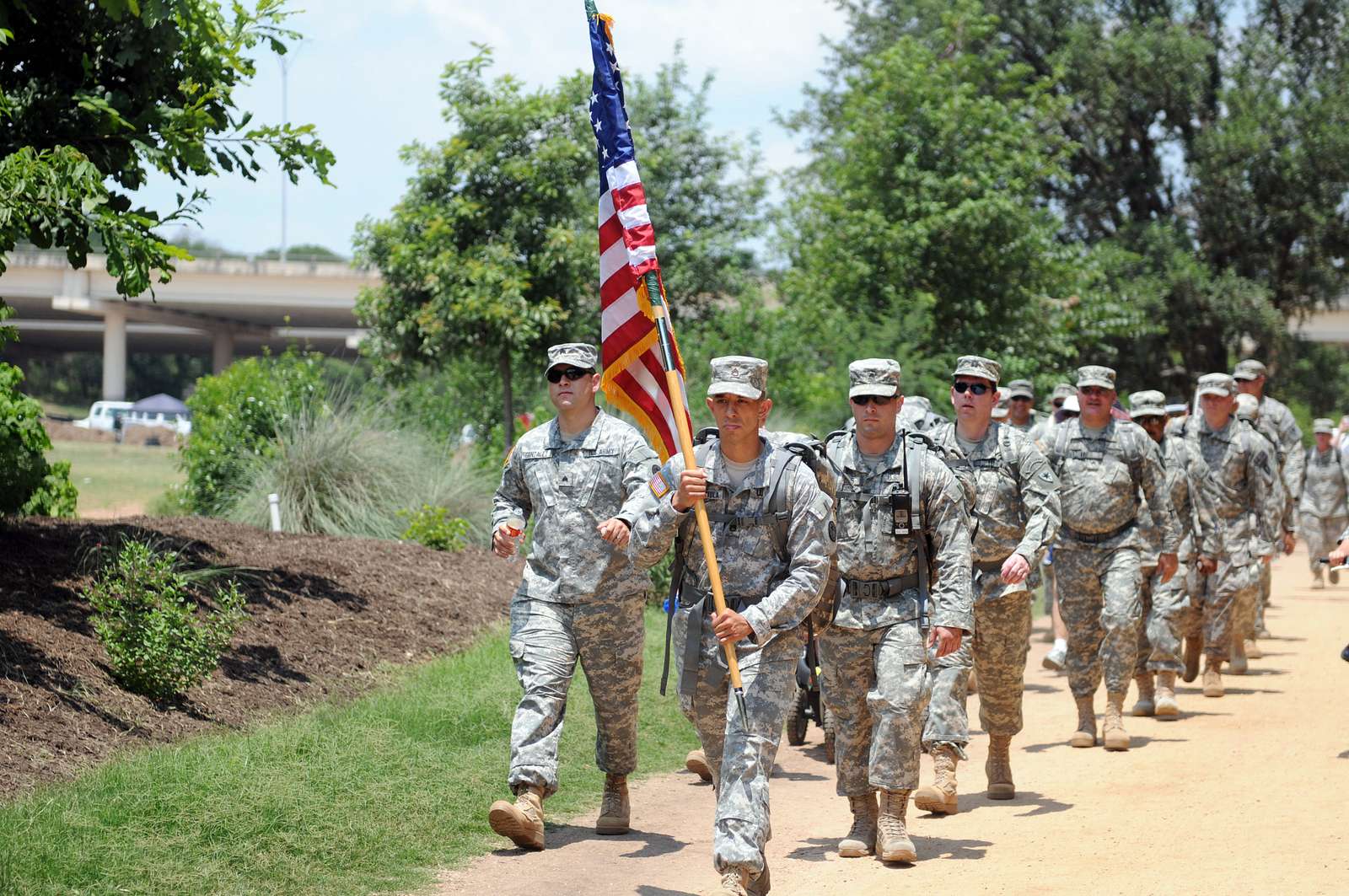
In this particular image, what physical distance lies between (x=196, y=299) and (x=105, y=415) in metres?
6.23

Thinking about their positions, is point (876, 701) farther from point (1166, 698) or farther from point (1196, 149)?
point (1196, 149)

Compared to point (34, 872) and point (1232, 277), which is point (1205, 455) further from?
point (1232, 277)

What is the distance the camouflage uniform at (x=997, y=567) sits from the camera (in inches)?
332

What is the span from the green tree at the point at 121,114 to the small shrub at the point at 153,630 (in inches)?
66.5

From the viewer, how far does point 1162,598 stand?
38.8ft

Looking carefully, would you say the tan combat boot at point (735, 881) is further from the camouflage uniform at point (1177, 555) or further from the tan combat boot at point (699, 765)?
the camouflage uniform at point (1177, 555)

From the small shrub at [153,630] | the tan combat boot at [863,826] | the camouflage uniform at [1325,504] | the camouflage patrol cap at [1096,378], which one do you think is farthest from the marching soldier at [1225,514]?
the camouflage uniform at [1325,504]

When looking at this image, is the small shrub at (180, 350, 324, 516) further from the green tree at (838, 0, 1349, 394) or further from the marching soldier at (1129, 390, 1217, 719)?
the green tree at (838, 0, 1349, 394)

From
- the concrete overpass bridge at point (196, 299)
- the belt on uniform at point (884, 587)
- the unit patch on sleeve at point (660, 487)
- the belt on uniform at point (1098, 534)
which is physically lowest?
the belt on uniform at point (884, 587)

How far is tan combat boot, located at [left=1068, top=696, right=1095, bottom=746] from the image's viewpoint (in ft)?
33.3

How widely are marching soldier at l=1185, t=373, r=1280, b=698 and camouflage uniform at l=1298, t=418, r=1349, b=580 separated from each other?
9.35m

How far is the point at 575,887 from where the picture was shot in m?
6.62

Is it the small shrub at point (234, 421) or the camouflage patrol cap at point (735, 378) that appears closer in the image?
the camouflage patrol cap at point (735, 378)

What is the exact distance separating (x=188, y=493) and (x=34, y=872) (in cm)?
1110
